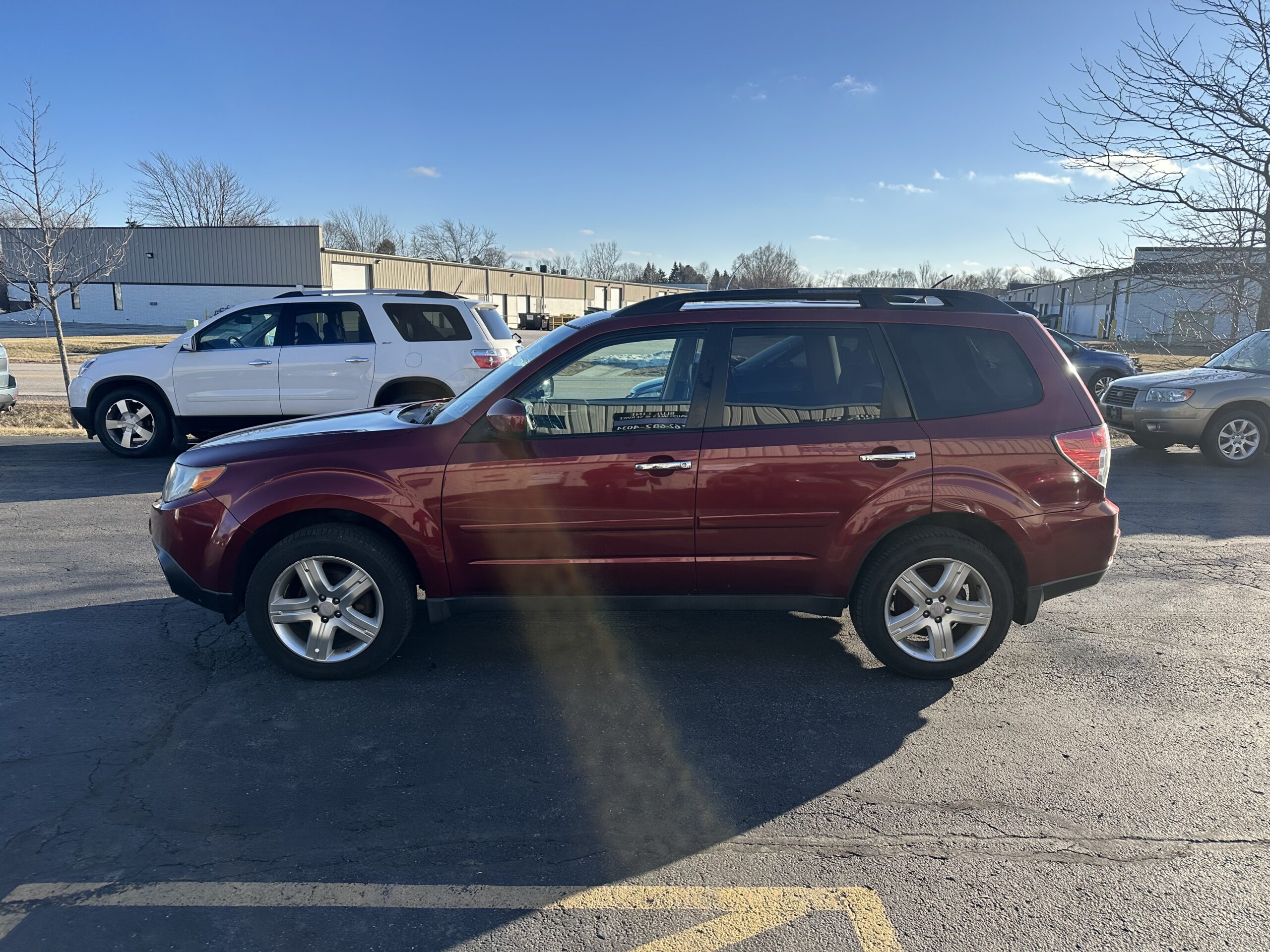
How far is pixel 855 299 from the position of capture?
437 centimetres

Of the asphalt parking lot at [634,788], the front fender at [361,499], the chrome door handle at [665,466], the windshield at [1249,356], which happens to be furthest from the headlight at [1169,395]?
the front fender at [361,499]

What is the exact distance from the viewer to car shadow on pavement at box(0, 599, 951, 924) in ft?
9.46

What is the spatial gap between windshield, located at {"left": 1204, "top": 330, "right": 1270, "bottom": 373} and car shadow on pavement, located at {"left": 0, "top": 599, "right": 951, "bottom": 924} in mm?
9085

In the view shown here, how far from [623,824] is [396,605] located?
1682mm

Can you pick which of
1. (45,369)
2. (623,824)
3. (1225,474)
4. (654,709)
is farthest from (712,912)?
(45,369)

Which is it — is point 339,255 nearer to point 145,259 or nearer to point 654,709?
point 145,259

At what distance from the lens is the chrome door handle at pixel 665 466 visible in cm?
399

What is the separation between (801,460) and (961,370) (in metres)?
0.99

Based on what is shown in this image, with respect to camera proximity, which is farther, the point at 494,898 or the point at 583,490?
the point at 583,490

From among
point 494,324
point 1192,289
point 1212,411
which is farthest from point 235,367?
point 1192,289

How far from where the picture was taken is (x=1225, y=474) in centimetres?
995

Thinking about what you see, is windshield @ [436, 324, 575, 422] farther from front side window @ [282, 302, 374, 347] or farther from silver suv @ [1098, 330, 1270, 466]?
silver suv @ [1098, 330, 1270, 466]

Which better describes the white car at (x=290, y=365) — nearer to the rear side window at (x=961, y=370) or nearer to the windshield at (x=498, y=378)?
the windshield at (x=498, y=378)

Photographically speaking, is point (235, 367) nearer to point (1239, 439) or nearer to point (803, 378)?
point (803, 378)
